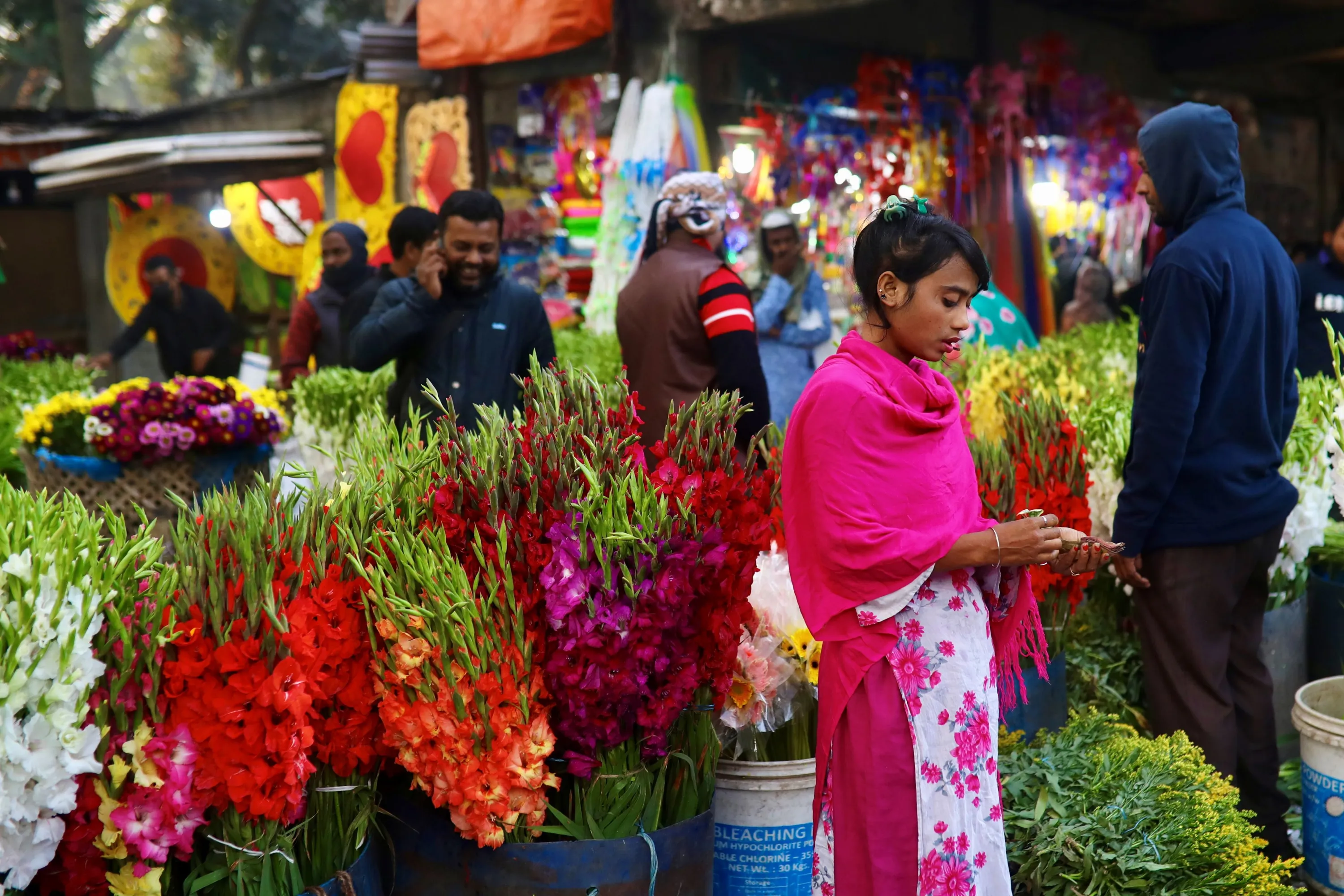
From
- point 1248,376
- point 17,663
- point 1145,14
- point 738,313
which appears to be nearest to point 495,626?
point 17,663

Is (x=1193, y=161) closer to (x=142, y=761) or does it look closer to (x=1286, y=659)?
(x=1286, y=659)

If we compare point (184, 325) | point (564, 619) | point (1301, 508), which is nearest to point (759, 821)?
point (564, 619)

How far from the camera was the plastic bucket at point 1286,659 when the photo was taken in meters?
3.27

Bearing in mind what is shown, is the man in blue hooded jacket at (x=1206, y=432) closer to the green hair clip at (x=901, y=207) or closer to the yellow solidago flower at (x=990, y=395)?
the yellow solidago flower at (x=990, y=395)

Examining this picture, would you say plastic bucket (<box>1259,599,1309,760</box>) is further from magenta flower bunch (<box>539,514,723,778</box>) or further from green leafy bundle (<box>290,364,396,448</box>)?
green leafy bundle (<box>290,364,396,448</box>)

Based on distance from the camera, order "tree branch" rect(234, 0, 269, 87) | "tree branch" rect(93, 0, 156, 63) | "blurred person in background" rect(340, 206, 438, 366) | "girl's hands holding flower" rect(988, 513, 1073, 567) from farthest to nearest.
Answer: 1. "tree branch" rect(93, 0, 156, 63)
2. "tree branch" rect(234, 0, 269, 87)
3. "blurred person in background" rect(340, 206, 438, 366)
4. "girl's hands holding flower" rect(988, 513, 1073, 567)

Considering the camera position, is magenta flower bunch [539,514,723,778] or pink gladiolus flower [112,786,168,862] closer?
pink gladiolus flower [112,786,168,862]

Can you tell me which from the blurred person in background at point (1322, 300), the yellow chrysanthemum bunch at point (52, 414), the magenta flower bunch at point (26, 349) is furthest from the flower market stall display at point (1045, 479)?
the magenta flower bunch at point (26, 349)

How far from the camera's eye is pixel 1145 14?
829 cm

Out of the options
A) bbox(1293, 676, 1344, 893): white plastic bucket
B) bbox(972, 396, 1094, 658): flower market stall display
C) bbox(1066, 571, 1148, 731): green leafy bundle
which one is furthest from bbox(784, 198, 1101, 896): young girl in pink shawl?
bbox(1066, 571, 1148, 731): green leafy bundle

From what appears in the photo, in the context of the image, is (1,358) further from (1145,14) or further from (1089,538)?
(1145,14)

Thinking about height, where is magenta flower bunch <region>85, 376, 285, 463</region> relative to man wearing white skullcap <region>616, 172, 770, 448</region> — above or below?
below

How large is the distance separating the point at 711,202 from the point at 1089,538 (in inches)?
73.3

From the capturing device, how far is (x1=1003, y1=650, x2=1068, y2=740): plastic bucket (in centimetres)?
276
